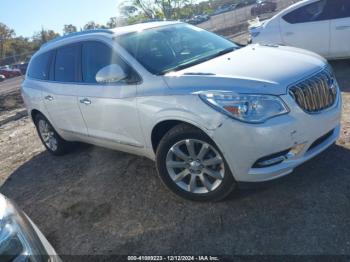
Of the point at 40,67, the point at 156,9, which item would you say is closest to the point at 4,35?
the point at 156,9

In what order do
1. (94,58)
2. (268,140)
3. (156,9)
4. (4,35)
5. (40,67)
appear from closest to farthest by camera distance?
(268,140) → (94,58) → (40,67) → (156,9) → (4,35)

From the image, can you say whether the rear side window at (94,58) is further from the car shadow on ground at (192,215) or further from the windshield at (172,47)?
the car shadow on ground at (192,215)

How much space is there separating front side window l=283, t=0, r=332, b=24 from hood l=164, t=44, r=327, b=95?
391cm

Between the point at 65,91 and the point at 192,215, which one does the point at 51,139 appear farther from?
the point at 192,215

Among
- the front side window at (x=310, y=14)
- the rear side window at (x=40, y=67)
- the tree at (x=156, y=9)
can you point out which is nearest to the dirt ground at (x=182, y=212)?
the rear side window at (x=40, y=67)

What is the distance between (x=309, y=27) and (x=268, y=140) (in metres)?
5.31

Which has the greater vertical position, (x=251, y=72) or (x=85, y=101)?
(x=251, y=72)

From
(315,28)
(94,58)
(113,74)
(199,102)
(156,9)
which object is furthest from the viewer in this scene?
(156,9)

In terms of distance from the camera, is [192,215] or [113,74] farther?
[113,74]

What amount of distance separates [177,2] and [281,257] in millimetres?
25473

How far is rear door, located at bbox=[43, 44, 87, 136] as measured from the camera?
188 inches

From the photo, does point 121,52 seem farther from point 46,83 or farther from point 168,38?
point 46,83

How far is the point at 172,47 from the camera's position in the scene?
4.36 metres

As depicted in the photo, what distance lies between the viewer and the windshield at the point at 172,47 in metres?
4.01
